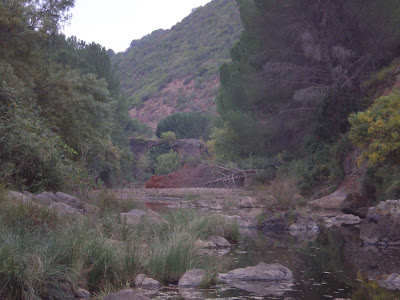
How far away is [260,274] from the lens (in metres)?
8.22

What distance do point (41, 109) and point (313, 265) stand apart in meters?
11.7

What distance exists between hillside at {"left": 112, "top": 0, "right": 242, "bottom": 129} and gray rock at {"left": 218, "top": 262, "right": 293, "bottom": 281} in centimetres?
6282

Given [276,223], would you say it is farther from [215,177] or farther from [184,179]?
[184,179]

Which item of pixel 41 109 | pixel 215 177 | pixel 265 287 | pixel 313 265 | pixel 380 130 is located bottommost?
pixel 313 265

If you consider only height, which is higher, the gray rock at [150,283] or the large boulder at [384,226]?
the gray rock at [150,283]

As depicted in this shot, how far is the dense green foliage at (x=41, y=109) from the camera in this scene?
45.1 ft

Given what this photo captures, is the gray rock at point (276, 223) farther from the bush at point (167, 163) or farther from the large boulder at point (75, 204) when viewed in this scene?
the bush at point (167, 163)

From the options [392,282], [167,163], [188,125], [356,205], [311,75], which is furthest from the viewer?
[188,125]

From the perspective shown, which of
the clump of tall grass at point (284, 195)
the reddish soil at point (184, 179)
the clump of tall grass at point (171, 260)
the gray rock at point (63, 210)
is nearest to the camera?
the clump of tall grass at point (171, 260)

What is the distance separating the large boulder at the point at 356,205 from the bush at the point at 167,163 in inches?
1302

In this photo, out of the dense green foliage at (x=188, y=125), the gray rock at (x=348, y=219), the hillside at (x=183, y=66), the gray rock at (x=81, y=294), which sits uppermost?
the hillside at (x=183, y=66)

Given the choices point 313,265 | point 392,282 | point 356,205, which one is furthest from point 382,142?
point 392,282

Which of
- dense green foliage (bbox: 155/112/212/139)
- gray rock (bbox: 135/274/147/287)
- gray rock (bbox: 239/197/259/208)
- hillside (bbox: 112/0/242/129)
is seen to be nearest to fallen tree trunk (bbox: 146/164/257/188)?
gray rock (bbox: 239/197/259/208)

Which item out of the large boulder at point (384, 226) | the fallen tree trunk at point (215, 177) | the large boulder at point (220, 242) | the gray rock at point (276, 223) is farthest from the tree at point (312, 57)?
the large boulder at point (220, 242)
